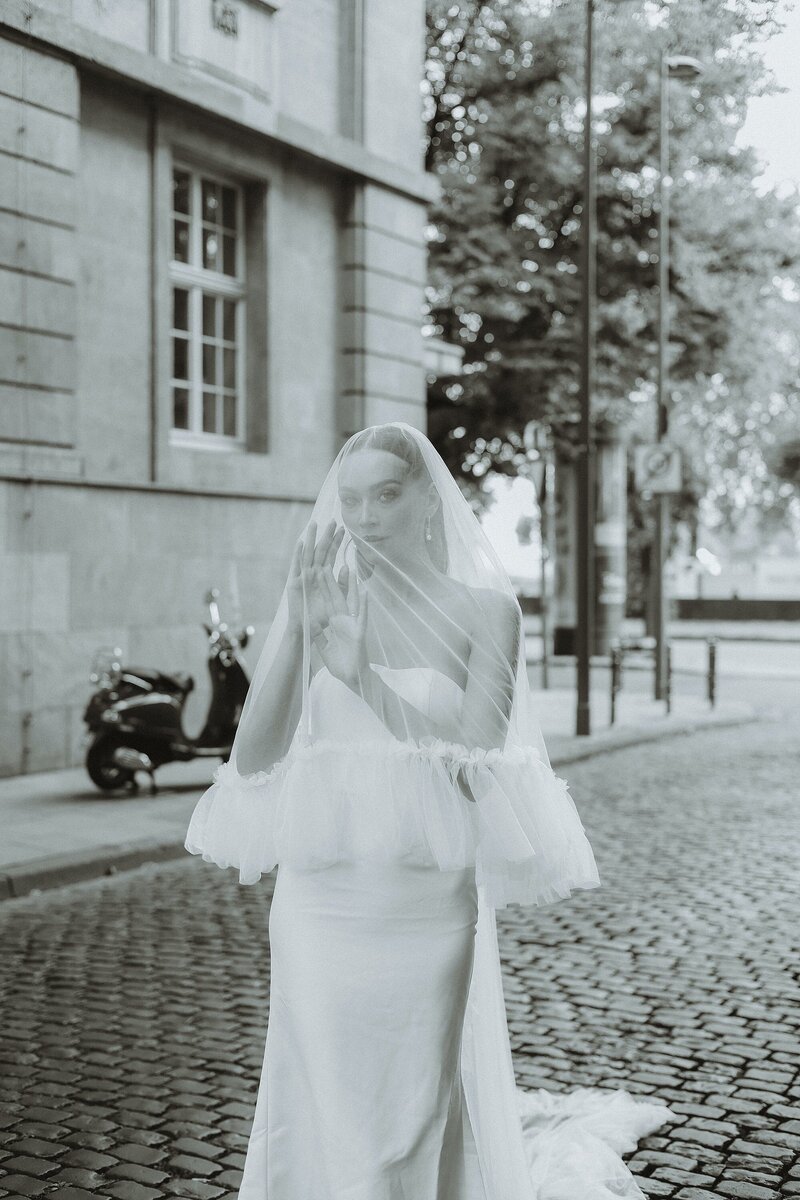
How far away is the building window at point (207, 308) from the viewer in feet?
45.3

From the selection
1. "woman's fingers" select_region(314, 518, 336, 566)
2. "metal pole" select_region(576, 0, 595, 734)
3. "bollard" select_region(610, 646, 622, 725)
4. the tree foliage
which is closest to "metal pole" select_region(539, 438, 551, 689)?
the tree foliage

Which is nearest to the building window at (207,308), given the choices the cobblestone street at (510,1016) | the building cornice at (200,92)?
the building cornice at (200,92)

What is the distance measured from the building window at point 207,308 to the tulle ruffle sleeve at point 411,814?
11139 millimetres

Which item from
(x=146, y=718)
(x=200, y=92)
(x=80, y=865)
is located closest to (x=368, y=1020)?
(x=80, y=865)

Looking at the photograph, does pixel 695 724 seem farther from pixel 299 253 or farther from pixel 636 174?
pixel 636 174

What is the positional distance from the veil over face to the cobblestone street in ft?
4.31

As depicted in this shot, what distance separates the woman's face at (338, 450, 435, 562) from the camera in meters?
2.81

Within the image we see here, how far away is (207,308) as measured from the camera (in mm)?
14133

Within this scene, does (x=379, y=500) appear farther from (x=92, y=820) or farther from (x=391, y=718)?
(x=92, y=820)

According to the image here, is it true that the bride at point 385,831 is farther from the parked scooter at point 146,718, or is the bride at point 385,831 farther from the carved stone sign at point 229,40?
the carved stone sign at point 229,40

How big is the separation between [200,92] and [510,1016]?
33.2ft

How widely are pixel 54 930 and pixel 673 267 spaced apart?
16.6 metres

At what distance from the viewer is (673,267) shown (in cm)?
2084

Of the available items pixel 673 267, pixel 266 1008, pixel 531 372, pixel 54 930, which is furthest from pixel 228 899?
pixel 673 267
